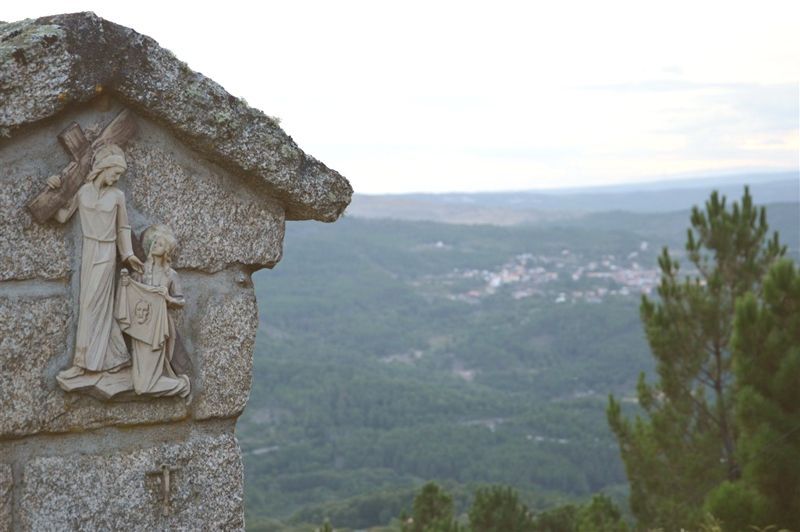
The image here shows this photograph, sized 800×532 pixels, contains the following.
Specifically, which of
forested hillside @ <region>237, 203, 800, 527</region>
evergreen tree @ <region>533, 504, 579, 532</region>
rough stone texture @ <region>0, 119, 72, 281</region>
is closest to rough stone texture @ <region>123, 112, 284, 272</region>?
rough stone texture @ <region>0, 119, 72, 281</region>

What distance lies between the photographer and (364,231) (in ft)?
452

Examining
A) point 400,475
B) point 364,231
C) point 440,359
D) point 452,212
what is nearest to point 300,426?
point 400,475

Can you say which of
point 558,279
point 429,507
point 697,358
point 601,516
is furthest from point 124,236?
point 558,279

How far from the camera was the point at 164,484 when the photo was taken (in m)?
3.40

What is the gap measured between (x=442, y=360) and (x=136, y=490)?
9626 centimetres

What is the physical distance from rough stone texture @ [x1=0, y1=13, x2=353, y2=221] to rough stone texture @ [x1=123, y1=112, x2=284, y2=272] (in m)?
0.06

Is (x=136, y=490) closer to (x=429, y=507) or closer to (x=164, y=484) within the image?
(x=164, y=484)

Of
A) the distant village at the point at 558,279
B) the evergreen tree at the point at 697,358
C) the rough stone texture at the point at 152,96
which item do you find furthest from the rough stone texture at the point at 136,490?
the distant village at the point at 558,279

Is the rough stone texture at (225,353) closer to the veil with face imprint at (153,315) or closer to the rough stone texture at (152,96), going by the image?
the veil with face imprint at (153,315)

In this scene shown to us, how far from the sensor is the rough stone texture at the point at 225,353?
3480 mm

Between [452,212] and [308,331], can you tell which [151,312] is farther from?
[452,212]

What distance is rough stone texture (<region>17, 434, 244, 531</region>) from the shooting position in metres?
3.22

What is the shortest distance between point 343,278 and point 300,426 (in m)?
49.5

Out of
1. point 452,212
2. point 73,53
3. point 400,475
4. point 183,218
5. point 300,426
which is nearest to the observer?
point 73,53
